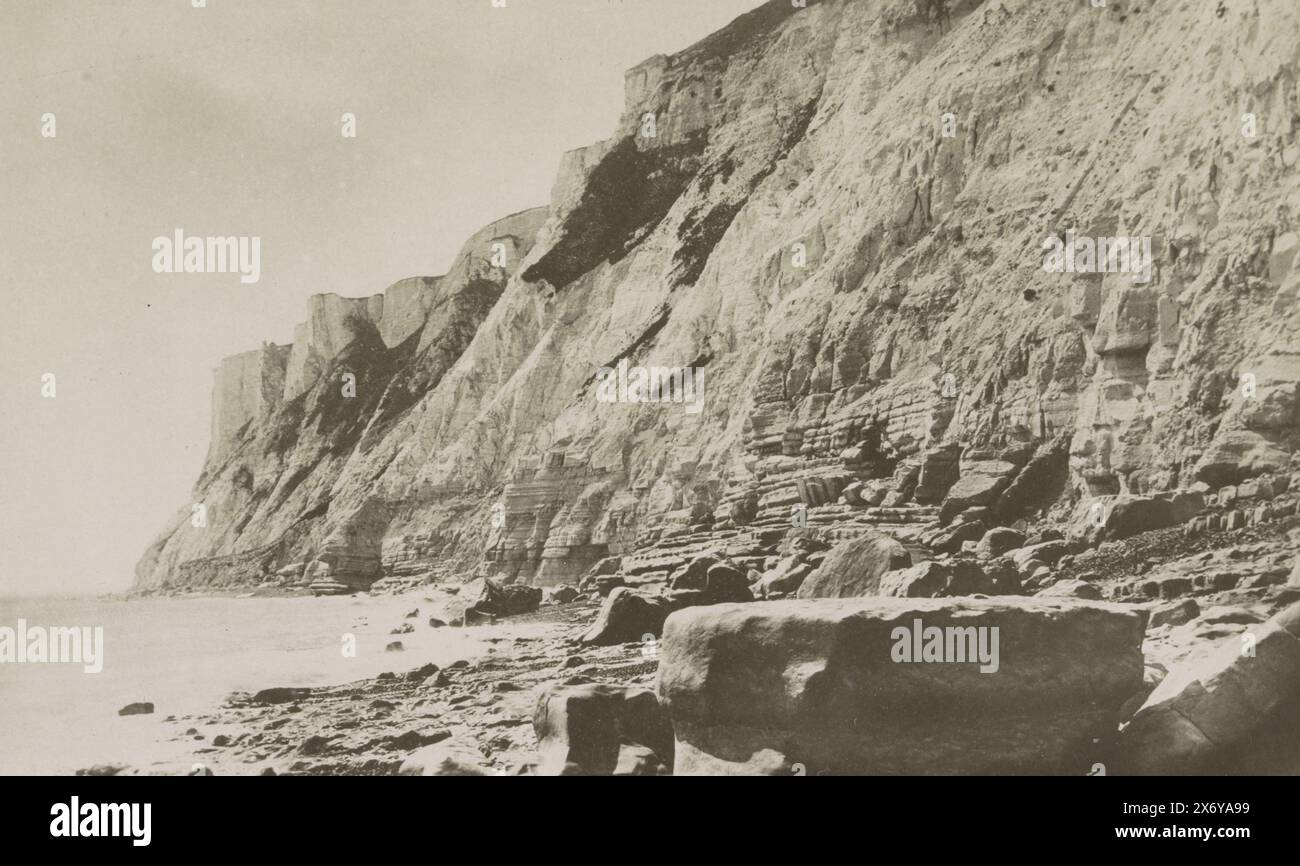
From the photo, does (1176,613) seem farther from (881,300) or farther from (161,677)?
(881,300)

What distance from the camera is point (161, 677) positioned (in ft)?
39.1

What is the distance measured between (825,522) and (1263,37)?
9036mm

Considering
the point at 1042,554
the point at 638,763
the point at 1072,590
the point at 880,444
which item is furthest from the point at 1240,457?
the point at 638,763

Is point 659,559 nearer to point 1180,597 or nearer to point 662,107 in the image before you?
point 1180,597

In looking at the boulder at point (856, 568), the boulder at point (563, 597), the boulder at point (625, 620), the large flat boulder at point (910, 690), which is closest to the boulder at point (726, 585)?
the boulder at point (625, 620)

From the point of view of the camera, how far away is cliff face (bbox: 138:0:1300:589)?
1298 centimetres

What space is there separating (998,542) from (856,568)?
2.69m

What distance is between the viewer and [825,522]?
16.8 metres

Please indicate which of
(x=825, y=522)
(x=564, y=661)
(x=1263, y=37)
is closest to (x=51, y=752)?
(x=564, y=661)

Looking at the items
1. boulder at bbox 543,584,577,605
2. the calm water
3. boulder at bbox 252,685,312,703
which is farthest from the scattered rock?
boulder at bbox 543,584,577,605

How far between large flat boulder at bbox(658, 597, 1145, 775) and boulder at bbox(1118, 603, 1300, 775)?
12.8 inches

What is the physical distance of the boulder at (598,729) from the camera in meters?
6.80

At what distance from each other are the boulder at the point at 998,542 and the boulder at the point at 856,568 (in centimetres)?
194

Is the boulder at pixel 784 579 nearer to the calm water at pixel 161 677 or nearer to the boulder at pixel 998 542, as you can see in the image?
the boulder at pixel 998 542
